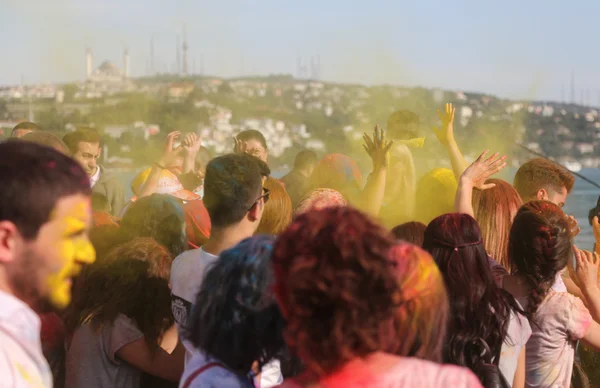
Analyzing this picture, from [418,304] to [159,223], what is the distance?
7.30ft

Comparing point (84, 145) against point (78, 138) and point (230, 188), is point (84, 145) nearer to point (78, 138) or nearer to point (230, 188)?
point (78, 138)

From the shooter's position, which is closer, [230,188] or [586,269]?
[230,188]

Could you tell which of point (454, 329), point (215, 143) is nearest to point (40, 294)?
point (454, 329)

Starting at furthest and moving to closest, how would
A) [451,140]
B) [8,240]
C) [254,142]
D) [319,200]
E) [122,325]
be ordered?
1. [254,142]
2. [451,140]
3. [319,200]
4. [122,325]
5. [8,240]

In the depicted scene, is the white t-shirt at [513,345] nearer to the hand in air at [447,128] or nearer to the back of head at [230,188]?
the back of head at [230,188]

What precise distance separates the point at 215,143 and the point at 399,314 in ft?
24.4

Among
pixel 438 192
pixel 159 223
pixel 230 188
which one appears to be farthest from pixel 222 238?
pixel 438 192

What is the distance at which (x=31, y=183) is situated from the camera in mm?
1760

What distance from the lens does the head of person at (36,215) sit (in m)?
1.75

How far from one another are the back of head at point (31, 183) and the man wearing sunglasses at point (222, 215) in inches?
44.6

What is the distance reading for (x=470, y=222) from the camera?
113 inches

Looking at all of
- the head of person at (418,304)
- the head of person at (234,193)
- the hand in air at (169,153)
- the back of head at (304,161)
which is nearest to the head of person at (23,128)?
the hand in air at (169,153)

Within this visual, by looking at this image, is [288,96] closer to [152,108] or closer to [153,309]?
[152,108]

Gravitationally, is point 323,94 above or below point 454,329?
above
